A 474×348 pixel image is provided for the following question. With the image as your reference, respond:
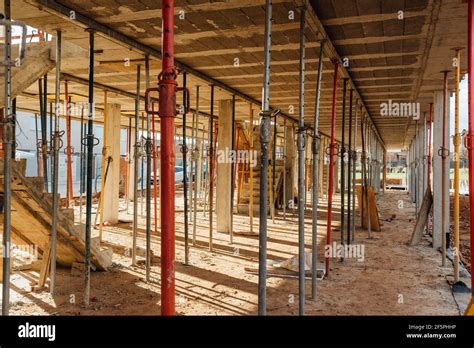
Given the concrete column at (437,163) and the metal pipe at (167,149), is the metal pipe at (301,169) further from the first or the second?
the concrete column at (437,163)

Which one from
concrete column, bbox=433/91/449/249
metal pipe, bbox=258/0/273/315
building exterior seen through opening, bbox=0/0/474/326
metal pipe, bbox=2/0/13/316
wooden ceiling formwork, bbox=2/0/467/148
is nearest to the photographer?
metal pipe, bbox=258/0/273/315

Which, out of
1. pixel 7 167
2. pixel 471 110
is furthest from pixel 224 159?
pixel 471 110

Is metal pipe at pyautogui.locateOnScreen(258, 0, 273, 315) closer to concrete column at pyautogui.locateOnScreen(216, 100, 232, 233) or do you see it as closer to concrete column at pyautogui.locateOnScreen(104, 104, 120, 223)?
concrete column at pyautogui.locateOnScreen(216, 100, 232, 233)

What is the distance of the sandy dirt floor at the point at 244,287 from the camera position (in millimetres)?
6250

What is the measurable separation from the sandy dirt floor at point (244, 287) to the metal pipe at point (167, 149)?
338 cm

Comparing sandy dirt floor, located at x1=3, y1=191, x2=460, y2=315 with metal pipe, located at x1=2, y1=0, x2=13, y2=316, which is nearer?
metal pipe, located at x1=2, y1=0, x2=13, y2=316

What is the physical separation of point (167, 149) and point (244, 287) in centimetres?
505

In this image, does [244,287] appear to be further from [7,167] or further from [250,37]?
[7,167]

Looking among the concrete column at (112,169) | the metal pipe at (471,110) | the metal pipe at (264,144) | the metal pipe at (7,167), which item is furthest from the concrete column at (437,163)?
the concrete column at (112,169)

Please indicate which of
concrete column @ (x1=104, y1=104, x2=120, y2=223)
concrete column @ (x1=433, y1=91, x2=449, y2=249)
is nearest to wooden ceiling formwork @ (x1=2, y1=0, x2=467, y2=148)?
concrete column @ (x1=433, y1=91, x2=449, y2=249)

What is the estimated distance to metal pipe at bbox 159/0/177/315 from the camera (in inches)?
112

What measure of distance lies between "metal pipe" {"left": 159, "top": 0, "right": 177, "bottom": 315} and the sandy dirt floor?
338cm

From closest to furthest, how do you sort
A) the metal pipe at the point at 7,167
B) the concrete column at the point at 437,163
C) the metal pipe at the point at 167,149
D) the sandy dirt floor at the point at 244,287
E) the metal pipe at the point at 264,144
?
the metal pipe at the point at 167,149 → the metal pipe at the point at 264,144 → the metal pipe at the point at 7,167 → the sandy dirt floor at the point at 244,287 → the concrete column at the point at 437,163
